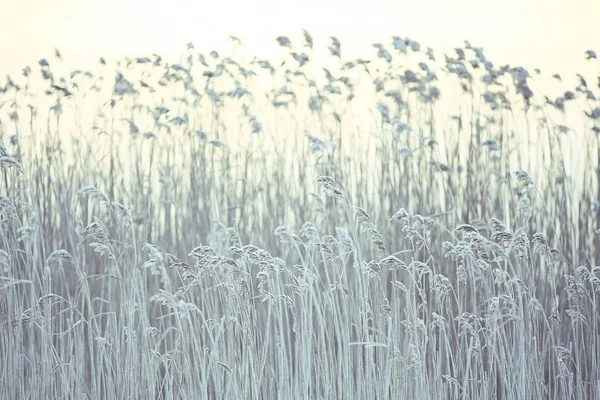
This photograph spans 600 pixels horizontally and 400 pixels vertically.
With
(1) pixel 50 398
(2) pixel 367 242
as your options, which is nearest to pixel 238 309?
(1) pixel 50 398

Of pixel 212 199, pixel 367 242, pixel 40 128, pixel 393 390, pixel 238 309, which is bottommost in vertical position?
pixel 393 390

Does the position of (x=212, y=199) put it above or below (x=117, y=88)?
below

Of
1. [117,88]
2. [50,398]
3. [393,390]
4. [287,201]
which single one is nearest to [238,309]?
[393,390]

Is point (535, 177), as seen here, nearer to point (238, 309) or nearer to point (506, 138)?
point (506, 138)

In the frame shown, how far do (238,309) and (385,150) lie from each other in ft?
5.45

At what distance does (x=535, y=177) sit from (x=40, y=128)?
2441 mm

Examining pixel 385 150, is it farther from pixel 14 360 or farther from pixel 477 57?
pixel 14 360

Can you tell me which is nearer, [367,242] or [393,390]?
[393,390]

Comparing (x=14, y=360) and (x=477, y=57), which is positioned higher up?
(x=477, y=57)

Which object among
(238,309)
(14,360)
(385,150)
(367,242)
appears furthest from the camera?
(385,150)

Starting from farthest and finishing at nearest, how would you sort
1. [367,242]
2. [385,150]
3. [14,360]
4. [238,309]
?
[385,150]
[367,242]
[14,360]
[238,309]

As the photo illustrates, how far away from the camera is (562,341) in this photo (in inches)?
160

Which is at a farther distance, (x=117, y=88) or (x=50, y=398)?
(x=117, y=88)

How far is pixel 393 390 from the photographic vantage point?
300cm
